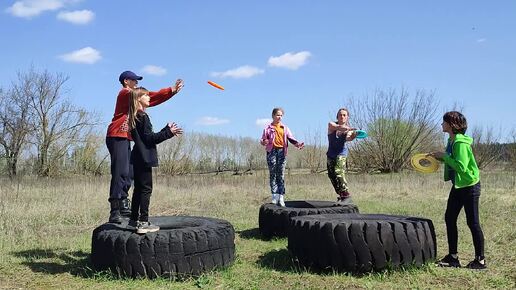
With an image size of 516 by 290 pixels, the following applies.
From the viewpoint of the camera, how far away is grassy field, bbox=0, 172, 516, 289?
15.8 ft

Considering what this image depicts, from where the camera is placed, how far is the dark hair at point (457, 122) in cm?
569

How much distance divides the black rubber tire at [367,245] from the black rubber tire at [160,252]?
1086 mm

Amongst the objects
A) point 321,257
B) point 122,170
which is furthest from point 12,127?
point 321,257

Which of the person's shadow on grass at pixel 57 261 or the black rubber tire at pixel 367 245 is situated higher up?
the black rubber tire at pixel 367 245

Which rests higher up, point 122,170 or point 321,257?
point 122,170

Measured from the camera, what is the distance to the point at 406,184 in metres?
16.8

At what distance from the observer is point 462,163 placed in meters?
5.46

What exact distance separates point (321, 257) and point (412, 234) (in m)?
1.01

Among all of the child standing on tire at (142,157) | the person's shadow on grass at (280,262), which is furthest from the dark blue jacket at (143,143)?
the person's shadow on grass at (280,262)

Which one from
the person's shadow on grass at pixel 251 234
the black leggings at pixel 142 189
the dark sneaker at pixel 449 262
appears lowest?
the person's shadow on grass at pixel 251 234

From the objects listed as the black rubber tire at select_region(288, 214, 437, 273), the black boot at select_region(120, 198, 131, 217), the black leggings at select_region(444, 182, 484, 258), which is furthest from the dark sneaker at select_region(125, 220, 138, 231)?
the black leggings at select_region(444, 182, 484, 258)

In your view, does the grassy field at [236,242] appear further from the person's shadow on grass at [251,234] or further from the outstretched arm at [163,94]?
the outstretched arm at [163,94]

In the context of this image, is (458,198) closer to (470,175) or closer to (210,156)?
(470,175)

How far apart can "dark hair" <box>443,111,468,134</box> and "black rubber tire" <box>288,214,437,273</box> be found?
4.17ft
